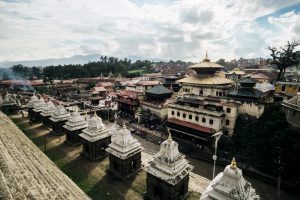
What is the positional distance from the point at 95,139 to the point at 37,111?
24.6m

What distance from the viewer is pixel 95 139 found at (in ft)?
87.9

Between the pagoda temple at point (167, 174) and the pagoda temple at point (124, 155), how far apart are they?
4.39 meters

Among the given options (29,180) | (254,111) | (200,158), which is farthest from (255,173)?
(29,180)

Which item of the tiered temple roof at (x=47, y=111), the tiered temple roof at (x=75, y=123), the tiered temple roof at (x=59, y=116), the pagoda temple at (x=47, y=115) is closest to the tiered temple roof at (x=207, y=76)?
the tiered temple roof at (x=75, y=123)

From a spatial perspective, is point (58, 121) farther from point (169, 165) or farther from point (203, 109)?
point (203, 109)

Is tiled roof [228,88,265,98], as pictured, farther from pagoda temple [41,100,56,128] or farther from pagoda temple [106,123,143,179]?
pagoda temple [41,100,56,128]

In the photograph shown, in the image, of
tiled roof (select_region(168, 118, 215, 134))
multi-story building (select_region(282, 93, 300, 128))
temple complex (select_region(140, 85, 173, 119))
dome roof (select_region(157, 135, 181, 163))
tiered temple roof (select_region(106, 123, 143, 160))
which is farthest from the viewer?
temple complex (select_region(140, 85, 173, 119))

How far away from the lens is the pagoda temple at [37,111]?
141 ft

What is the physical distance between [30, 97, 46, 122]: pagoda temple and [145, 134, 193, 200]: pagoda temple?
116ft

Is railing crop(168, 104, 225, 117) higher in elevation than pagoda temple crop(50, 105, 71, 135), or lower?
higher

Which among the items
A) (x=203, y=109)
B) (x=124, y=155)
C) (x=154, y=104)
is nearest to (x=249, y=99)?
(x=203, y=109)

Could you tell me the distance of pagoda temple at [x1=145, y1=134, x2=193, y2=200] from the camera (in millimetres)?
17531

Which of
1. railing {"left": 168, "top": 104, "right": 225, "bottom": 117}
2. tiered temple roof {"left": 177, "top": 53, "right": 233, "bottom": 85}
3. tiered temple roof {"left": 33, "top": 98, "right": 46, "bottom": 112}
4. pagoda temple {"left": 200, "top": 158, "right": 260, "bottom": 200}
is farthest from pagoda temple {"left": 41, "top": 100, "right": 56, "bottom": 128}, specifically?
pagoda temple {"left": 200, "top": 158, "right": 260, "bottom": 200}

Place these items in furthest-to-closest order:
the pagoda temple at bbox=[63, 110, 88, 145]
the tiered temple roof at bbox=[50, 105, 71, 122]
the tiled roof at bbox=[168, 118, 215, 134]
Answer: the tiered temple roof at bbox=[50, 105, 71, 122]
the tiled roof at bbox=[168, 118, 215, 134]
the pagoda temple at bbox=[63, 110, 88, 145]
